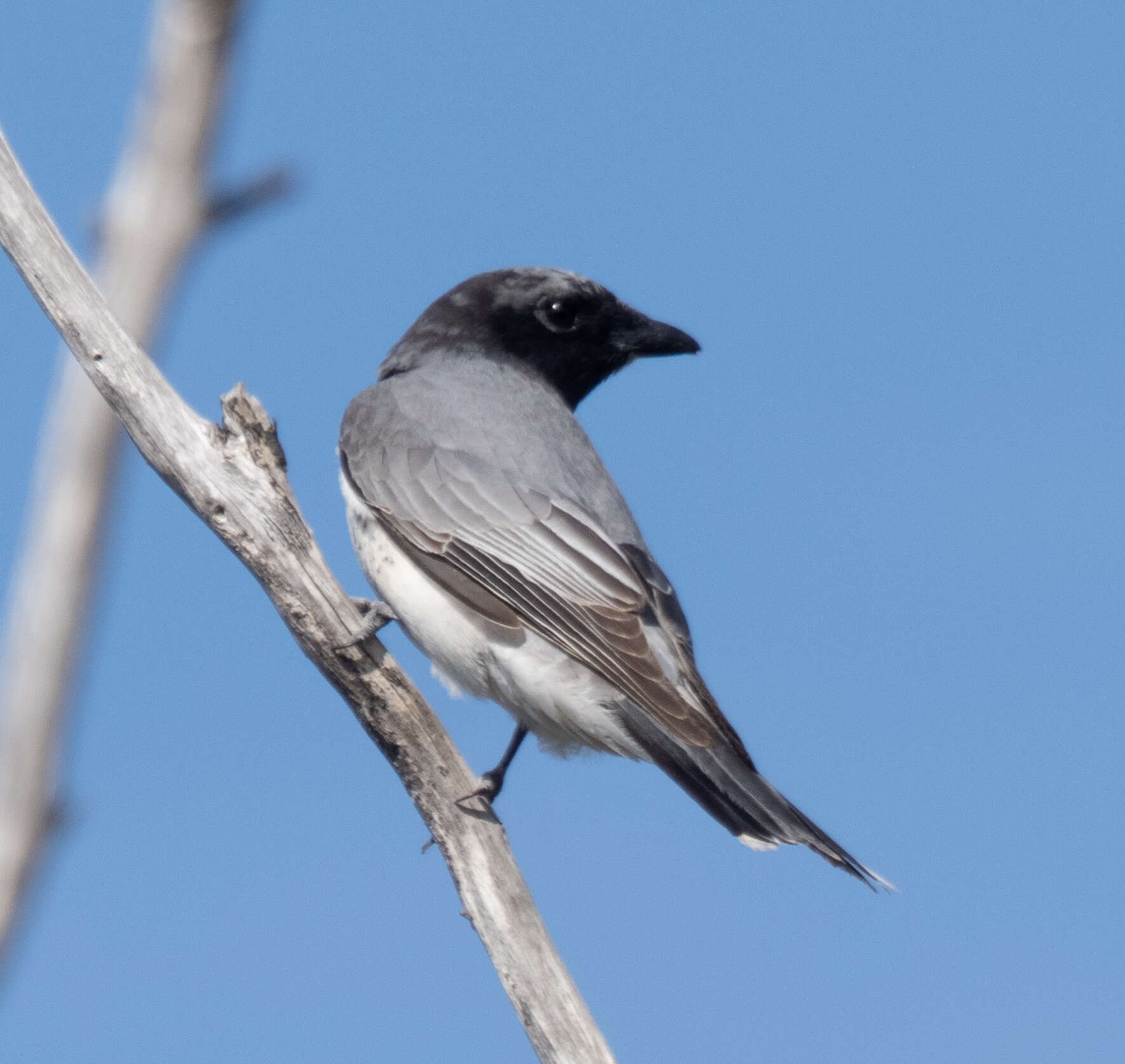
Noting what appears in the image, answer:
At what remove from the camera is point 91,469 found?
3.32m

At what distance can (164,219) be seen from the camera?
324 cm

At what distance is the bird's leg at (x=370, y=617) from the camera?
4871mm

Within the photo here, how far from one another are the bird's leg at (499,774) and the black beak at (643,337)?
2320mm

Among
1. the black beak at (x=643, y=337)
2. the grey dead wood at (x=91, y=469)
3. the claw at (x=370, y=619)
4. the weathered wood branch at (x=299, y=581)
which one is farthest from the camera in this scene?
the black beak at (x=643, y=337)

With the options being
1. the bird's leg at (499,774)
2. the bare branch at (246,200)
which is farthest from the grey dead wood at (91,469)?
the bird's leg at (499,774)

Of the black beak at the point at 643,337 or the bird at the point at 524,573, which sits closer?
the bird at the point at 524,573

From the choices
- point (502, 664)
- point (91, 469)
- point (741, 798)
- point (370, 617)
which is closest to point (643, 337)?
point (502, 664)

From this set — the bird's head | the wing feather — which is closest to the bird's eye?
the bird's head

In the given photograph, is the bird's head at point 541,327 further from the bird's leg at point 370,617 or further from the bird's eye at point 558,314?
the bird's leg at point 370,617

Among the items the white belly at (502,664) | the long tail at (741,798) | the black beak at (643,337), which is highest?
the black beak at (643,337)

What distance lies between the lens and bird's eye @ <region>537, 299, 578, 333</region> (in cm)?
700

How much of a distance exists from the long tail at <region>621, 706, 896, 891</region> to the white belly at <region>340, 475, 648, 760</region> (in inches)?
9.6

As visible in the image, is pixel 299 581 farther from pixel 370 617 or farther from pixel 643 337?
pixel 643 337

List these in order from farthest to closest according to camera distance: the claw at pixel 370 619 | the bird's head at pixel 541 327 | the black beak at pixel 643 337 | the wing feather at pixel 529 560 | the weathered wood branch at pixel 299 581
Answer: the black beak at pixel 643 337, the bird's head at pixel 541 327, the wing feather at pixel 529 560, the claw at pixel 370 619, the weathered wood branch at pixel 299 581
